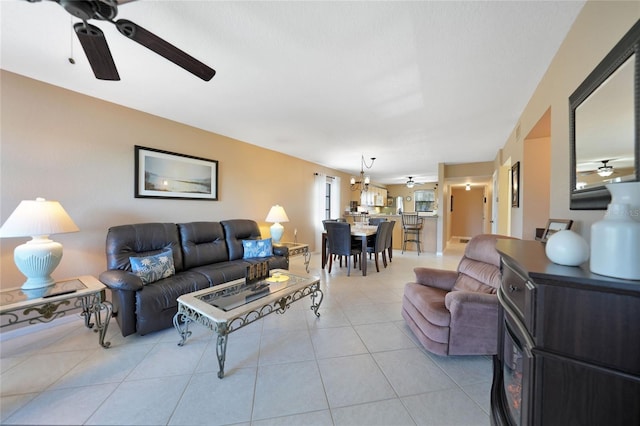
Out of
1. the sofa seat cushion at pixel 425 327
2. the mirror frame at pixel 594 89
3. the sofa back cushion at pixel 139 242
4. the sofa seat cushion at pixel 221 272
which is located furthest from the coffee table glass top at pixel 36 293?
the mirror frame at pixel 594 89

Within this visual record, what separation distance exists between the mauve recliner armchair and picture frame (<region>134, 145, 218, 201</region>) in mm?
3214

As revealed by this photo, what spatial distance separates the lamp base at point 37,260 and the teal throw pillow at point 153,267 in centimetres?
53

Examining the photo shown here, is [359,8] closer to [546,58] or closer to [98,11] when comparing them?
[98,11]

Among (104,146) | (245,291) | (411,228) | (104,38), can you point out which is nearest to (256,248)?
(245,291)

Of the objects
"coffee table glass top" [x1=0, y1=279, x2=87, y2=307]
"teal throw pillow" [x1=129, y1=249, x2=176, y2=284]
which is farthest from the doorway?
"coffee table glass top" [x1=0, y1=279, x2=87, y2=307]

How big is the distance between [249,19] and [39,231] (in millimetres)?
2252

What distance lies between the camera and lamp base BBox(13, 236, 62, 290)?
1.79 meters

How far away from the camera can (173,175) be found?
3.23 m

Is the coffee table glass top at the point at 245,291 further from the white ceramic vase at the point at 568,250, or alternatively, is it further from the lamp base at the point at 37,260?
the white ceramic vase at the point at 568,250

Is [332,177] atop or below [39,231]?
atop

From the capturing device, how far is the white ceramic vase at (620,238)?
2.14 feet

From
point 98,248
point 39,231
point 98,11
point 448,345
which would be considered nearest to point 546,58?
point 448,345

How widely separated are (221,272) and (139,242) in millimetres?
944

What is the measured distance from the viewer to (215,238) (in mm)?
3346
